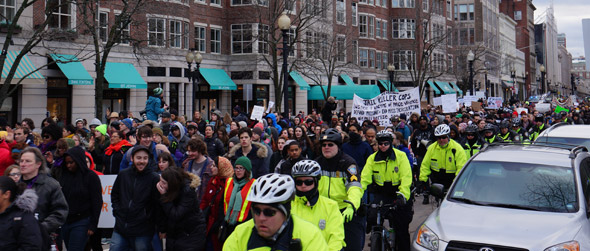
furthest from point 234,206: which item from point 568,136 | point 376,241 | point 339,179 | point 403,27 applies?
point 403,27

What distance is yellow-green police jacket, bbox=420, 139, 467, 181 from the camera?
9.52 m

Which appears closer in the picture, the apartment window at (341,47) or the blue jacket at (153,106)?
the blue jacket at (153,106)

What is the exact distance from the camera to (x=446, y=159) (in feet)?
31.6

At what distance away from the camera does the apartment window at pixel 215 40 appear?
37.4m

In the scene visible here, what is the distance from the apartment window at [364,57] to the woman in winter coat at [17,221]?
157 feet

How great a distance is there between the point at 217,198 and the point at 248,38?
104 feet

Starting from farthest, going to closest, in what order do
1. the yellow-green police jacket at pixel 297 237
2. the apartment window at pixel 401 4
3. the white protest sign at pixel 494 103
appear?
the apartment window at pixel 401 4 < the white protest sign at pixel 494 103 < the yellow-green police jacket at pixel 297 237

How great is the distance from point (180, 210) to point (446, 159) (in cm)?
515

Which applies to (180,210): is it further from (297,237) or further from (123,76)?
(123,76)

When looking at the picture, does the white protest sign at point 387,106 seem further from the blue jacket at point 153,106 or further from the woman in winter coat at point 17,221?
the woman in winter coat at point 17,221

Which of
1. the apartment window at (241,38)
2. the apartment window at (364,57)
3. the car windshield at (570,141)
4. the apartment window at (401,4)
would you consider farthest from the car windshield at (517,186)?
the apartment window at (401,4)

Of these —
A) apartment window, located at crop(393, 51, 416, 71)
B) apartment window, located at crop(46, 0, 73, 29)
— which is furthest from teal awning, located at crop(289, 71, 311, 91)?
apartment window, located at crop(393, 51, 416, 71)

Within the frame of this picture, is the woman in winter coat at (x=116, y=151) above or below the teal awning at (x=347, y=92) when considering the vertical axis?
below

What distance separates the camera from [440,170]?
975 cm
